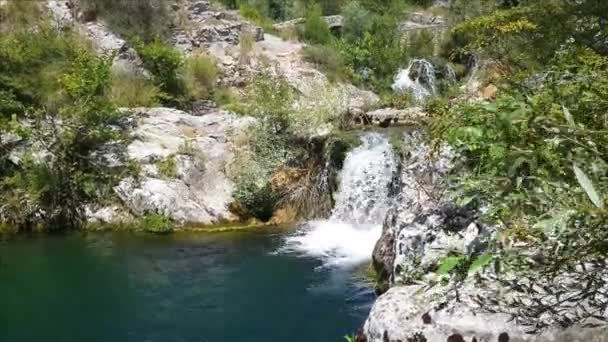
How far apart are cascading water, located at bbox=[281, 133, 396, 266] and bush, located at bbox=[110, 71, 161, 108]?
6232 mm

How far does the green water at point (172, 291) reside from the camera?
9.44 m

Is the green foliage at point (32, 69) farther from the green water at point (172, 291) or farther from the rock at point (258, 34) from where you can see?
the rock at point (258, 34)

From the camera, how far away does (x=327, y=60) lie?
2394 centimetres

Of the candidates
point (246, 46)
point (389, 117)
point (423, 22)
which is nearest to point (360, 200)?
point (389, 117)

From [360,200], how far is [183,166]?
425cm

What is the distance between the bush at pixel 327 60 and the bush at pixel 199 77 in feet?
12.8

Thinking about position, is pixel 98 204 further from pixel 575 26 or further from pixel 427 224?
pixel 575 26

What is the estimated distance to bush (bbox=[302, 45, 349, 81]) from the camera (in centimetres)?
2369

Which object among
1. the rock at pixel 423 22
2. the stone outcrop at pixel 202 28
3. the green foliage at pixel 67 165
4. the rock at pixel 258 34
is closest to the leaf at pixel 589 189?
the green foliage at pixel 67 165

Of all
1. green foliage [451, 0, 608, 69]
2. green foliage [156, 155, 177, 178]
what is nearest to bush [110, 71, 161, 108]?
green foliage [156, 155, 177, 178]

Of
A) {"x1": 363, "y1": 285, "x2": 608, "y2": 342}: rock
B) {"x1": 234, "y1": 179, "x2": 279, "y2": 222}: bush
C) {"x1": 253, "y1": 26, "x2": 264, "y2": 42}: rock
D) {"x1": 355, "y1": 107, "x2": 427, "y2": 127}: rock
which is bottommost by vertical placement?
{"x1": 234, "y1": 179, "x2": 279, "y2": 222}: bush

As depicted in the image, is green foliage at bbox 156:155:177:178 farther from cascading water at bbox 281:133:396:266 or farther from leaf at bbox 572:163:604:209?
leaf at bbox 572:163:604:209

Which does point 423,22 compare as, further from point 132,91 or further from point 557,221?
point 557,221

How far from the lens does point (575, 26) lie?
8.83 m
